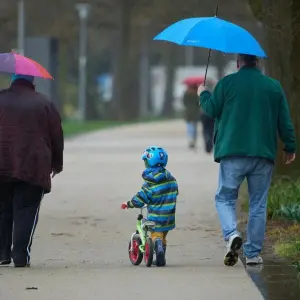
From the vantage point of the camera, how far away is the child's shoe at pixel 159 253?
9.79 m

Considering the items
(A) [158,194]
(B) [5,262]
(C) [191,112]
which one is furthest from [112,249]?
(C) [191,112]

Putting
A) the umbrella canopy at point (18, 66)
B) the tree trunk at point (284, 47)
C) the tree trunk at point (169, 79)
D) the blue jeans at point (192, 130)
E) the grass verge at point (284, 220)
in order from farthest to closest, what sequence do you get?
the tree trunk at point (169, 79) → the blue jeans at point (192, 130) → the tree trunk at point (284, 47) → the grass verge at point (284, 220) → the umbrella canopy at point (18, 66)

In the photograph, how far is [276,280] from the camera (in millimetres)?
8875

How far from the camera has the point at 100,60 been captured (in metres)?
74.1

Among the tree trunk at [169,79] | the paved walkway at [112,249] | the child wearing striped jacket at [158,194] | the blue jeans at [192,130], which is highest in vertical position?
the child wearing striped jacket at [158,194]

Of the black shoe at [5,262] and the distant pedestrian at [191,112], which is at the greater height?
the black shoe at [5,262]

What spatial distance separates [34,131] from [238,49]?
5.57 ft

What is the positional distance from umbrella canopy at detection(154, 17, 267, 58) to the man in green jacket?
140 millimetres

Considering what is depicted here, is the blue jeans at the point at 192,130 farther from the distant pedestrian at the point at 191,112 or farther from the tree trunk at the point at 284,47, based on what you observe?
the tree trunk at the point at 284,47

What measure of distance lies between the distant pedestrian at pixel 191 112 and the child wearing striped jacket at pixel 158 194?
20.6m

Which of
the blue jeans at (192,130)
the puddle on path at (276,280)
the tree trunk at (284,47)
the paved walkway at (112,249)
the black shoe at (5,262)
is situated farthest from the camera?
the blue jeans at (192,130)

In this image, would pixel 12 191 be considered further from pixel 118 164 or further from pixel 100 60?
pixel 100 60

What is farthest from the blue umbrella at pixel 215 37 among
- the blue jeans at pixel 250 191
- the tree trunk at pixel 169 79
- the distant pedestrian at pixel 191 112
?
the tree trunk at pixel 169 79

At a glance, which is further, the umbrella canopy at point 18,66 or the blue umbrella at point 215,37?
the umbrella canopy at point 18,66
